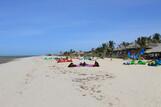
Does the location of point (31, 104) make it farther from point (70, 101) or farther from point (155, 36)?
point (155, 36)

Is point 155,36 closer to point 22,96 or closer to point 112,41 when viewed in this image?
point 112,41

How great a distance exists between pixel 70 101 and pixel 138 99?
90.4 inches

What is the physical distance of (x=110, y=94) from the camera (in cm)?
985

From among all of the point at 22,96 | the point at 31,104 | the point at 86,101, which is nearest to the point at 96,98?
the point at 86,101

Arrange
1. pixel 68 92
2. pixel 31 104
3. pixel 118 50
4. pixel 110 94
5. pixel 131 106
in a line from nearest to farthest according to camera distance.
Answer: pixel 131 106, pixel 31 104, pixel 110 94, pixel 68 92, pixel 118 50

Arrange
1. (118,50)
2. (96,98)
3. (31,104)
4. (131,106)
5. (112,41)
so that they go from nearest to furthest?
1. (131,106)
2. (31,104)
3. (96,98)
4. (118,50)
5. (112,41)

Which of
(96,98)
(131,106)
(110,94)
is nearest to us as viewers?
(131,106)

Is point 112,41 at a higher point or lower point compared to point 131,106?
higher

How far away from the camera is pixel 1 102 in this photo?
353 inches

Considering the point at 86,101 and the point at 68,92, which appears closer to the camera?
the point at 86,101

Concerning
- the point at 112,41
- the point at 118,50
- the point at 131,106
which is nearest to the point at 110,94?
the point at 131,106

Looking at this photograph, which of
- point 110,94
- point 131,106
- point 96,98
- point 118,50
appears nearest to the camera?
point 131,106

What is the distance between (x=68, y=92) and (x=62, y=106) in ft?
8.74

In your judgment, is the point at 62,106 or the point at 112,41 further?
the point at 112,41
